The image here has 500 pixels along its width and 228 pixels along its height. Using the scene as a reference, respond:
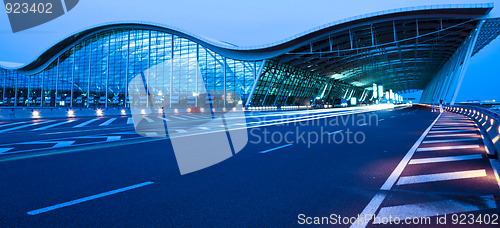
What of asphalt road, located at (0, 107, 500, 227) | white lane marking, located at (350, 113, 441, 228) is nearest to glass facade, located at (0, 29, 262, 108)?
asphalt road, located at (0, 107, 500, 227)

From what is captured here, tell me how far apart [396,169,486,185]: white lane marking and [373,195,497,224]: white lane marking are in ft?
3.52

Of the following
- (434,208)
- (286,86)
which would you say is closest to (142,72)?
(286,86)

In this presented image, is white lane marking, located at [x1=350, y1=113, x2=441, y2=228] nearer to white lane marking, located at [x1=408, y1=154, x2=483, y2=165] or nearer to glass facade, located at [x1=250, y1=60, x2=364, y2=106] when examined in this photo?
white lane marking, located at [x1=408, y1=154, x2=483, y2=165]

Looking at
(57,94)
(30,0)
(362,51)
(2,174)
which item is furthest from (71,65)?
(2,174)

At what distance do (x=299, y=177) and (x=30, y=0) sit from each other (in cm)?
3607

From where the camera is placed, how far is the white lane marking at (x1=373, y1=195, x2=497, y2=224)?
145 inches

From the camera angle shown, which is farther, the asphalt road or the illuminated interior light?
the illuminated interior light

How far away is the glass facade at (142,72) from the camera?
190 ft

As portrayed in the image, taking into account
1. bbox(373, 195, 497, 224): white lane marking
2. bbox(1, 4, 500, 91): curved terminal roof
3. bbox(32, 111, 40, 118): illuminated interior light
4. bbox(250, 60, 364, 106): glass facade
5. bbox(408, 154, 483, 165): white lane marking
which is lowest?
bbox(373, 195, 497, 224): white lane marking

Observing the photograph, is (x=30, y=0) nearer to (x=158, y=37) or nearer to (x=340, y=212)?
(x=158, y=37)

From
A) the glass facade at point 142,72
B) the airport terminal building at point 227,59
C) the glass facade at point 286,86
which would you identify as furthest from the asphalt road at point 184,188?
the glass facade at point 142,72

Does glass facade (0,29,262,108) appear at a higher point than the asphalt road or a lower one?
higher

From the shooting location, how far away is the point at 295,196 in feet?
14.5

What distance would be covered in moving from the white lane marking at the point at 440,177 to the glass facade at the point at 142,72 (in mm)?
50915
